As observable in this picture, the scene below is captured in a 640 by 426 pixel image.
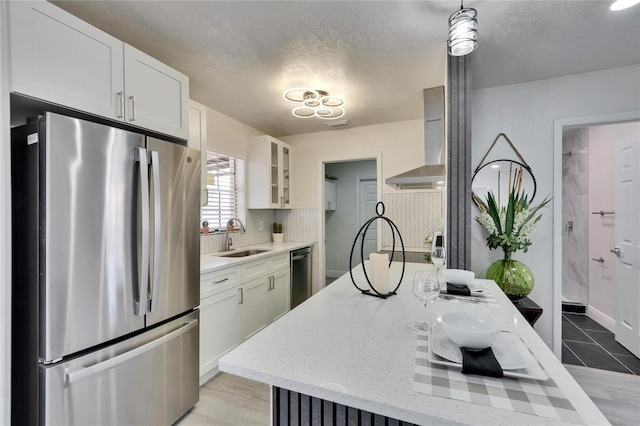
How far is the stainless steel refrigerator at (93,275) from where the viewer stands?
1.23 meters

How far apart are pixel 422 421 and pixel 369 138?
3.58 metres

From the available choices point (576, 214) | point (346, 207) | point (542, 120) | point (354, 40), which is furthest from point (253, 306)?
point (576, 214)

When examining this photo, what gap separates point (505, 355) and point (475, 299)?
64 centimetres

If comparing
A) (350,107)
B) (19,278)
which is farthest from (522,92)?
(19,278)

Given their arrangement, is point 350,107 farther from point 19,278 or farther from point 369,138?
point 19,278

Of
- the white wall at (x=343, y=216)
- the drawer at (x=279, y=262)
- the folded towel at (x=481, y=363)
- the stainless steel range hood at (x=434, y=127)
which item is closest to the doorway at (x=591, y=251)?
the stainless steel range hood at (x=434, y=127)

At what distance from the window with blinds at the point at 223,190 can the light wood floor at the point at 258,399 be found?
5.24 ft

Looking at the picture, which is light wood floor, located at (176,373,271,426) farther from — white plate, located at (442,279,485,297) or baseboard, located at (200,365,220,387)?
white plate, located at (442,279,485,297)

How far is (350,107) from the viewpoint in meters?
3.14

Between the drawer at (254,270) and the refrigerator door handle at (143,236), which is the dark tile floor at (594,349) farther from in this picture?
the refrigerator door handle at (143,236)

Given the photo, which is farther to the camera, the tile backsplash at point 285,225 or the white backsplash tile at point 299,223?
the white backsplash tile at point 299,223

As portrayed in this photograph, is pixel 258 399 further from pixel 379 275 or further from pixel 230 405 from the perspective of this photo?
pixel 379 275

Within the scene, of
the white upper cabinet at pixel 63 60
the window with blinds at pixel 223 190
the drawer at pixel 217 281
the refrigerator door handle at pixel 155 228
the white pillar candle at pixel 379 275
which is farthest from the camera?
the window with blinds at pixel 223 190

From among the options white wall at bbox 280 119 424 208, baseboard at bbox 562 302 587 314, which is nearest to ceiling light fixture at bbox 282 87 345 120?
white wall at bbox 280 119 424 208
